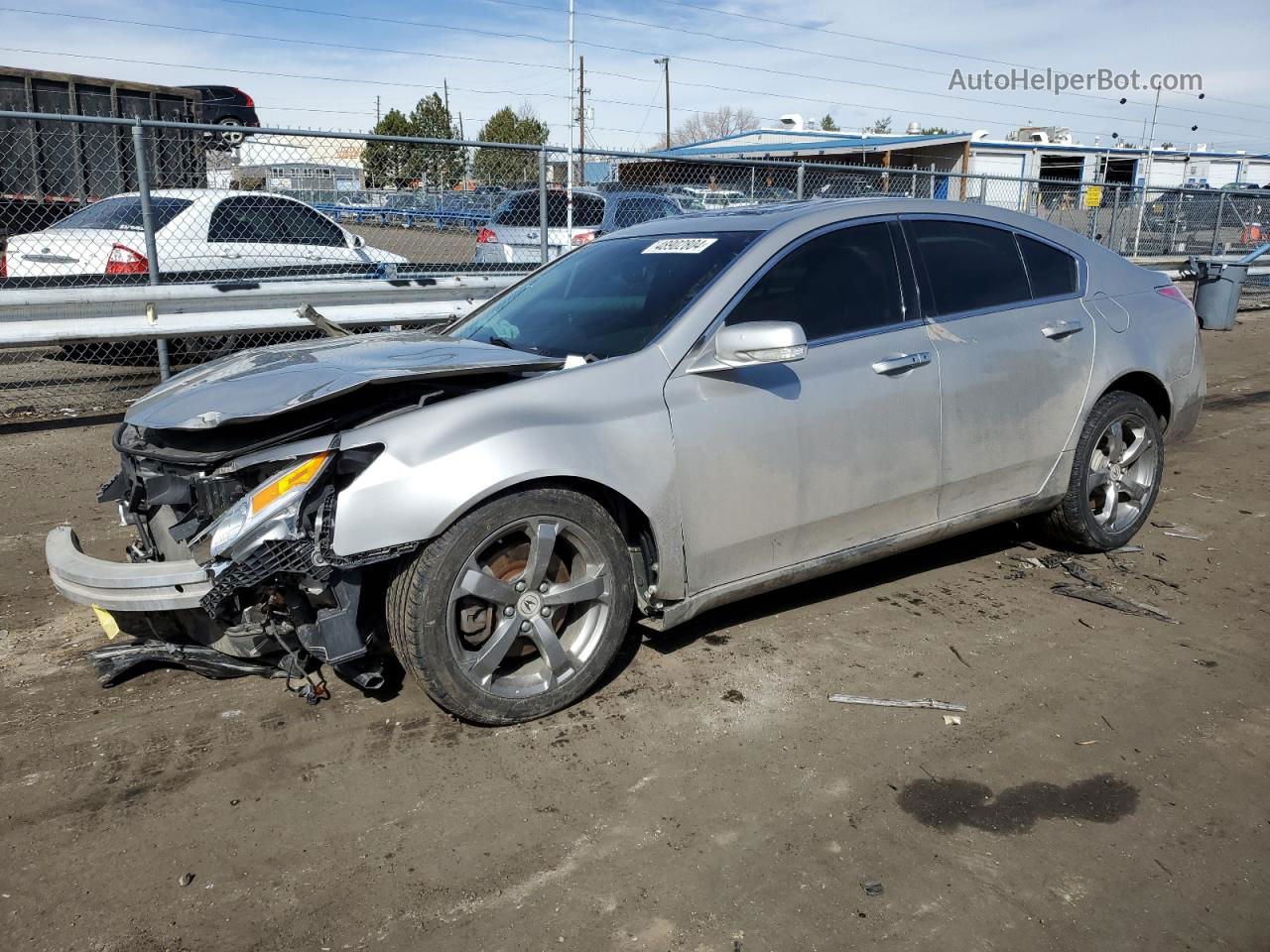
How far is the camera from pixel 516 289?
4793mm

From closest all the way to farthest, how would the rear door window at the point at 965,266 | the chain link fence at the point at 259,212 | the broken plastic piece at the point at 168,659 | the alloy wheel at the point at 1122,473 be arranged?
the broken plastic piece at the point at 168,659 → the rear door window at the point at 965,266 → the alloy wheel at the point at 1122,473 → the chain link fence at the point at 259,212

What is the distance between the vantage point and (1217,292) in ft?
46.9

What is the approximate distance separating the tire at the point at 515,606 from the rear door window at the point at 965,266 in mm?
1872

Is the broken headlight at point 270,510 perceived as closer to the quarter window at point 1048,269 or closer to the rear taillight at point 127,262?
the quarter window at point 1048,269

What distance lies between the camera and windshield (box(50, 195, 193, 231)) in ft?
29.9

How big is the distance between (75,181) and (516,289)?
34.1ft

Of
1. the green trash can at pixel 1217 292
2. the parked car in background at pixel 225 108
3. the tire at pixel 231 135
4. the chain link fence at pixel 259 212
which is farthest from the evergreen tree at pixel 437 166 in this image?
the green trash can at pixel 1217 292

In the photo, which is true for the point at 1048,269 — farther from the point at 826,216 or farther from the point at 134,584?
the point at 134,584

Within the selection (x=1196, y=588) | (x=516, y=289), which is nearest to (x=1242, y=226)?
(x=1196, y=588)

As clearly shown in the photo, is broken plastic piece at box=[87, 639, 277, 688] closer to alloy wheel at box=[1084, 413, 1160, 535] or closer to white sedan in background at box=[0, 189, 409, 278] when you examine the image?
alloy wheel at box=[1084, 413, 1160, 535]

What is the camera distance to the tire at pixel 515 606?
10.3ft

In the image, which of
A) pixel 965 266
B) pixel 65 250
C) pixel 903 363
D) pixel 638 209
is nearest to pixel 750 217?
pixel 903 363

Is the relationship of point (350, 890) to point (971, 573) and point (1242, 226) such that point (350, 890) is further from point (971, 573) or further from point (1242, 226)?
point (1242, 226)

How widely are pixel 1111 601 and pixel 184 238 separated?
826 centimetres
